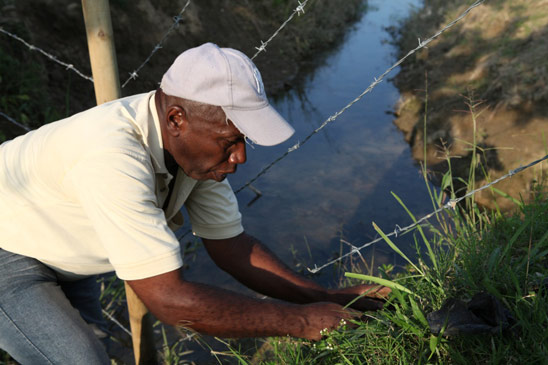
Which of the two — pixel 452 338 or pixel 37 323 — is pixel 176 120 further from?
pixel 452 338

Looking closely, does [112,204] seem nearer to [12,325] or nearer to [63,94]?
[12,325]

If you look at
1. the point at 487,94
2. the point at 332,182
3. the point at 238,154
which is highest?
the point at 238,154

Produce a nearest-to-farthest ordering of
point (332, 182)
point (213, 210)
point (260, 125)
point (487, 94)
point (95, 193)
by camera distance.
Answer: point (95, 193), point (260, 125), point (213, 210), point (332, 182), point (487, 94)

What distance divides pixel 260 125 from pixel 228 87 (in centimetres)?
15

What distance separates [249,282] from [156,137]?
80 cm

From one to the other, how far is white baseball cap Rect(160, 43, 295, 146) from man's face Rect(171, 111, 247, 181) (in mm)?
65

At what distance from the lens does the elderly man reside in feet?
4.68

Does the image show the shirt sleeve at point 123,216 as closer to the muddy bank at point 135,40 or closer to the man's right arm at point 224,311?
the man's right arm at point 224,311

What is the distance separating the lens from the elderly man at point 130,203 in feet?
4.68

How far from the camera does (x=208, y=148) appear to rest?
161 cm

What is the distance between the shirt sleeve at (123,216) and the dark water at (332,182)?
2331 mm

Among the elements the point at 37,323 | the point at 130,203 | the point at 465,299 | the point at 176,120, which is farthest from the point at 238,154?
the point at 465,299

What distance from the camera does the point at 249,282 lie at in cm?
211

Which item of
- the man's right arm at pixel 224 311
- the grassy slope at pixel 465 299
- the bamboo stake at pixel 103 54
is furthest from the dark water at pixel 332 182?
the bamboo stake at pixel 103 54
